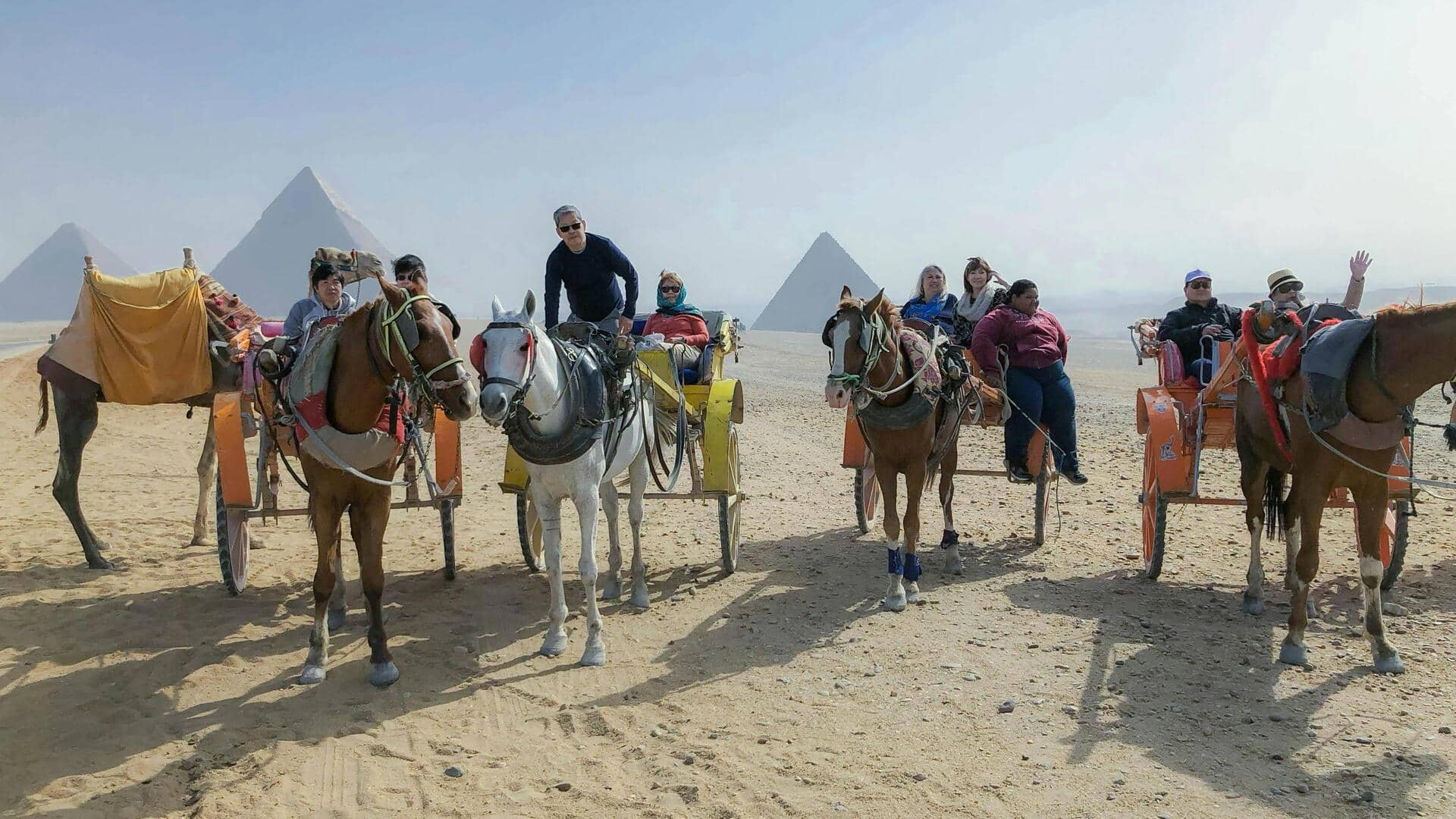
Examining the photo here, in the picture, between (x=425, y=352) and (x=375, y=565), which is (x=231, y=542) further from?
(x=425, y=352)

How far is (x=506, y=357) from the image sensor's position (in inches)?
199

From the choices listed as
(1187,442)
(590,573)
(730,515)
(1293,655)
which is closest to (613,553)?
(730,515)

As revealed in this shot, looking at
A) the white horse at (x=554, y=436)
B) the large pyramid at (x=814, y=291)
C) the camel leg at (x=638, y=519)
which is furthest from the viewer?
the large pyramid at (x=814, y=291)

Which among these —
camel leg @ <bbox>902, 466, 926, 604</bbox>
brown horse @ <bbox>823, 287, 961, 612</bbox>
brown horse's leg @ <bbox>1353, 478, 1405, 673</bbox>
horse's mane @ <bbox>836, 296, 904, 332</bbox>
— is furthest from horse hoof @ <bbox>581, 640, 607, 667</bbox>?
brown horse's leg @ <bbox>1353, 478, 1405, 673</bbox>

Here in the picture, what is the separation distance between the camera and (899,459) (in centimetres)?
700

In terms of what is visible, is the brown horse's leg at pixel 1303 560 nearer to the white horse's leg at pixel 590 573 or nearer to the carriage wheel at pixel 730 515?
the carriage wheel at pixel 730 515

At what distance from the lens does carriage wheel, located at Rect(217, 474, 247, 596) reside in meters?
6.95

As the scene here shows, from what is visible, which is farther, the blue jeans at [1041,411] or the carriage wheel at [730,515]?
the blue jeans at [1041,411]

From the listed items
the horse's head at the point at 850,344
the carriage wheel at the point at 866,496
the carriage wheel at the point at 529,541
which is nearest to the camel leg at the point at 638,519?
the carriage wheel at the point at 529,541

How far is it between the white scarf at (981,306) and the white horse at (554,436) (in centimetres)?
340

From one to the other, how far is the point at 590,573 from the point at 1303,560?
4.43 m

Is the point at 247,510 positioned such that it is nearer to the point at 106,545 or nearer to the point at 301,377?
the point at 301,377

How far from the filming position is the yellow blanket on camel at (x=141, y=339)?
7844 millimetres

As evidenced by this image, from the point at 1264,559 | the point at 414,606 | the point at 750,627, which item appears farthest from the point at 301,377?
the point at 1264,559
